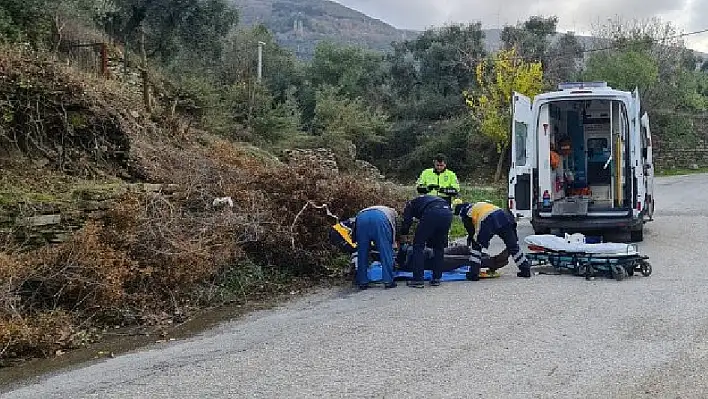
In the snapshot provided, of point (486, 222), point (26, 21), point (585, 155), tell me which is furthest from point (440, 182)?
point (26, 21)

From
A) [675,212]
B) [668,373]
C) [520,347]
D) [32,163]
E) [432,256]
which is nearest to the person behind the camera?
[668,373]

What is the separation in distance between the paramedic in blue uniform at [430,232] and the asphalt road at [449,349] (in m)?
0.26

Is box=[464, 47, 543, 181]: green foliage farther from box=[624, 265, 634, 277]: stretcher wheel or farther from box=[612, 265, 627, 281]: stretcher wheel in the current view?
box=[612, 265, 627, 281]: stretcher wheel

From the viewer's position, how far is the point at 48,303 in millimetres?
7898

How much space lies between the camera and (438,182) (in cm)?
1132

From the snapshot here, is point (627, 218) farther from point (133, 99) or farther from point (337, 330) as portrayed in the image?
point (133, 99)

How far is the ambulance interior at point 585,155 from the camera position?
→ 12.7 metres

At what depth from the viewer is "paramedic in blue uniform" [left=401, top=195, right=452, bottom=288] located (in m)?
9.53

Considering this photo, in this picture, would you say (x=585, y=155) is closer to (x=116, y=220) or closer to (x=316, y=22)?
(x=116, y=220)

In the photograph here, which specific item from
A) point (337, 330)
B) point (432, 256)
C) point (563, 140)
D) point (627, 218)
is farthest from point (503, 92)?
point (337, 330)

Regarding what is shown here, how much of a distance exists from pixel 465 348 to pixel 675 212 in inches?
511

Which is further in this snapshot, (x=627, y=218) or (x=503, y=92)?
(x=503, y=92)

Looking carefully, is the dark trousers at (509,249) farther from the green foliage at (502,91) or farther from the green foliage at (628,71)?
the green foliage at (628,71)

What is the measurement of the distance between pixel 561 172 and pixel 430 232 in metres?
5.52
